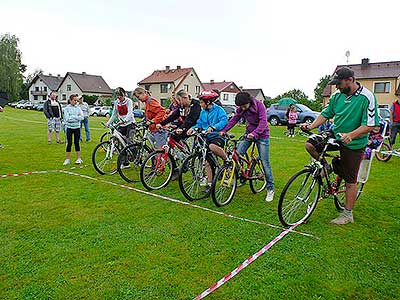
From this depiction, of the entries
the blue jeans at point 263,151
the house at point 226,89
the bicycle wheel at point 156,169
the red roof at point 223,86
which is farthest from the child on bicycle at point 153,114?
the red roof at point 223,86

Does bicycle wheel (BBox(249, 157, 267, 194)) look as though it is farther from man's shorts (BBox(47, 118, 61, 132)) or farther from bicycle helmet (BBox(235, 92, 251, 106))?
man's shorts (BBox(47, 118, 61, 132))

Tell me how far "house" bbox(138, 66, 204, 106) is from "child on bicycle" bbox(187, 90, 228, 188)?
4491 centimetres

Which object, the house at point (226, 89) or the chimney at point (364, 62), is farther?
the house at point (226, 89)

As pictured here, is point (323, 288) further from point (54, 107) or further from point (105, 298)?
point (54, 107)

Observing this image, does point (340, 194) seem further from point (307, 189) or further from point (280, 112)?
point (280, 112)

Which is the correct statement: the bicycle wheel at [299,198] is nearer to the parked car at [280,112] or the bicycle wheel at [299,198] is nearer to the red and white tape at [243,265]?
the red and white tape at [243,265]

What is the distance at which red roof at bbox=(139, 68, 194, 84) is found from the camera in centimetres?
5062

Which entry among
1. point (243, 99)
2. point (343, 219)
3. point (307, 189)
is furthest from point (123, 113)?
point (343, 219)

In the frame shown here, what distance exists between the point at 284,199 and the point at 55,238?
2.55m

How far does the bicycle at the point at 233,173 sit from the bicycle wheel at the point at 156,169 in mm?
1088

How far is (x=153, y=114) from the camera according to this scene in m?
6.08

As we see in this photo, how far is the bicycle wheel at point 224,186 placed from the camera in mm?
4469

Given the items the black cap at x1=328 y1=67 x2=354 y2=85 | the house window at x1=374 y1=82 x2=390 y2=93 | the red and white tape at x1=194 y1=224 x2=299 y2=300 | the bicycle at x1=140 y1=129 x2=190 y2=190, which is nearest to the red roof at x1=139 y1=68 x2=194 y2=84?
the house window at x1=374 y1=82 x2=390 y2=93

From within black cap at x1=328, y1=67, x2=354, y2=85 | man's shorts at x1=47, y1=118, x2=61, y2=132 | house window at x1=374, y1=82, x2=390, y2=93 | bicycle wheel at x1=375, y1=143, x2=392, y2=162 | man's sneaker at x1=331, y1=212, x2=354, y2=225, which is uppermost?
house window at x1=374, y1=82, x2=390, y2=93
